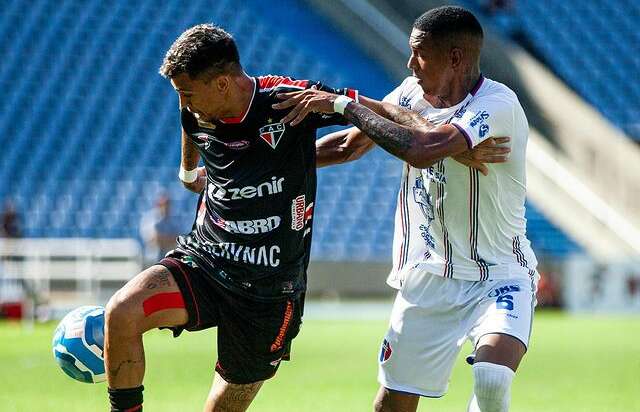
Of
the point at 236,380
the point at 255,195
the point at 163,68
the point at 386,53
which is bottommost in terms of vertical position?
the point at 236,380

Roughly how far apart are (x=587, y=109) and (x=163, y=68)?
19113mm

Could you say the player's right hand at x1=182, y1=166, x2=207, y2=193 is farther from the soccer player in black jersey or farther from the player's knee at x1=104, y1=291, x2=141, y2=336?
the player's knee at x1=104, y1=291, x2=141, y2=336

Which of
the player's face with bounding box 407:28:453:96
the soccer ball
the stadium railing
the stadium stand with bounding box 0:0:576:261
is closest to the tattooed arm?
the player's face with bounding box 407:28:453:96

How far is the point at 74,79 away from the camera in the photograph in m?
23.9

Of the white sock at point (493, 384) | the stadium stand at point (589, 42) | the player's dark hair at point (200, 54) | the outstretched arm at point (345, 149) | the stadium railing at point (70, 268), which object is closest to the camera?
the white sock at point (493, 384)

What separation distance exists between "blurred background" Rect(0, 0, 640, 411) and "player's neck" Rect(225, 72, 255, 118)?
13650 mm

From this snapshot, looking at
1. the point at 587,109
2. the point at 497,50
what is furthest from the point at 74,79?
the point at 587,109

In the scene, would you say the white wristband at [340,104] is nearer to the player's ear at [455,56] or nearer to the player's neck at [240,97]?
the player's neck at [240,97]

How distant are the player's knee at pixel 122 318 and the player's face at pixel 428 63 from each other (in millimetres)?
1826

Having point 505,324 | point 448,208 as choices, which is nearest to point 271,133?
point 448,208

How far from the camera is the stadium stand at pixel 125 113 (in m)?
22.5

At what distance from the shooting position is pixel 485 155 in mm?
5715

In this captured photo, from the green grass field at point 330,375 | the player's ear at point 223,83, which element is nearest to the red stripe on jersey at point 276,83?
the player's ear at point 223,83

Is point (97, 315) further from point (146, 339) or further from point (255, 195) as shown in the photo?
point (146, 339)
